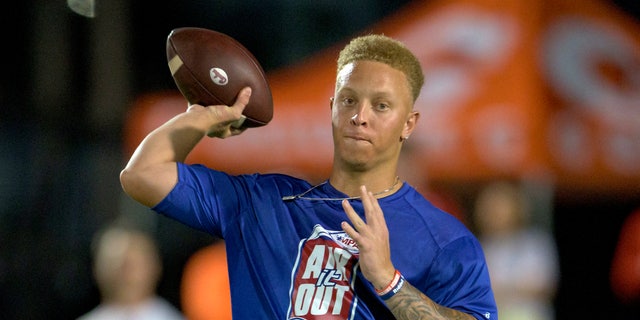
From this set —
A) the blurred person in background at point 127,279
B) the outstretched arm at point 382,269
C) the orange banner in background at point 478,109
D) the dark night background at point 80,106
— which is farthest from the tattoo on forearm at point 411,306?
the dark night background at point 80,106

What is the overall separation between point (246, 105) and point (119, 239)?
6.89ft

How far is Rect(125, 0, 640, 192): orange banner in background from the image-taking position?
6.51 metres

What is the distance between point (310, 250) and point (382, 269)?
1.08ft

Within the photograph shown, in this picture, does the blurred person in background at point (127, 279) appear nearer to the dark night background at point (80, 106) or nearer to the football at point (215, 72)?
the dark night background at point (80, 106)

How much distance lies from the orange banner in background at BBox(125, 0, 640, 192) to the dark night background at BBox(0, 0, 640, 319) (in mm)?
175

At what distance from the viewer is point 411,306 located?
2844 millimetres

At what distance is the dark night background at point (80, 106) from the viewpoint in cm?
619

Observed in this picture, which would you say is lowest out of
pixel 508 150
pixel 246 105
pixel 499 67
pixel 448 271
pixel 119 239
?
pixel 119 239

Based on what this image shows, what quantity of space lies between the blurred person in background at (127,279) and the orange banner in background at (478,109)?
4.41ft

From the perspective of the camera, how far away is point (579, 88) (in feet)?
23.1

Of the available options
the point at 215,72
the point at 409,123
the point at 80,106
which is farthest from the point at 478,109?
the point at 215,72

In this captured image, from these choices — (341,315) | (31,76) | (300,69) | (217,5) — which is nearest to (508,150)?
(300,69)

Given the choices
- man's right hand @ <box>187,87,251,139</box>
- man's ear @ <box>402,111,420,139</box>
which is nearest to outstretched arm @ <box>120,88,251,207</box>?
man's right hand @ <box>187,87,251,139</box>

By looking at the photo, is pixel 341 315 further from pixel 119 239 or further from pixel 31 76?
pixel 31 76
